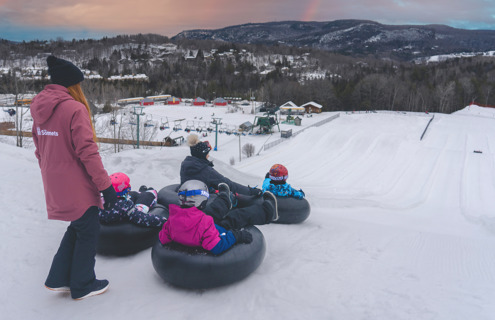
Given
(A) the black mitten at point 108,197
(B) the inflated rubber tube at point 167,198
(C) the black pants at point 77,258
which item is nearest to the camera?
(A) the black mitten at point 108,197

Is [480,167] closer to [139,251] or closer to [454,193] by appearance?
[454,193]

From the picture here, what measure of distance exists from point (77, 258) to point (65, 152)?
3.49 ft

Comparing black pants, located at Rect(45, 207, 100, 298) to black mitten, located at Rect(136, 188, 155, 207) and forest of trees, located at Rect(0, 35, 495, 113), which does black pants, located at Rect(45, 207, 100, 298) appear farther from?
forest of trees, located at Rect(0, 35, 495, 113)

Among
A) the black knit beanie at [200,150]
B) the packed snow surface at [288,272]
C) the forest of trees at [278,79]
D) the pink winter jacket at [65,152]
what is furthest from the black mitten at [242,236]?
the forest of trees at [278,79]

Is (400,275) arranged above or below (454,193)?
above

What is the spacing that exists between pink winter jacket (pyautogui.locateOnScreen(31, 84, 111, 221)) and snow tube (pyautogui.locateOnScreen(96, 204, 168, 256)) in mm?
1291

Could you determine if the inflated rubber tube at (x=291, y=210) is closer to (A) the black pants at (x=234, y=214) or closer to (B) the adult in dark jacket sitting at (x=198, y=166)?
(A) the black pants at (x=234, y=214)

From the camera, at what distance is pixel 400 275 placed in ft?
13.9

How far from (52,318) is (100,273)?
0.93 meters

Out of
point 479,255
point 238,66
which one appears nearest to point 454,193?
point 479,255

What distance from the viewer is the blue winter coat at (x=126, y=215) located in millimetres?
4262

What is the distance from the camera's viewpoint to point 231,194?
18.2 ft

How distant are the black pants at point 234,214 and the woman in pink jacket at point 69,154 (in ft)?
4.60

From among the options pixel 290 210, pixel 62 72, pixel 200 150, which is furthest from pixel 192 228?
pixel 290 210
